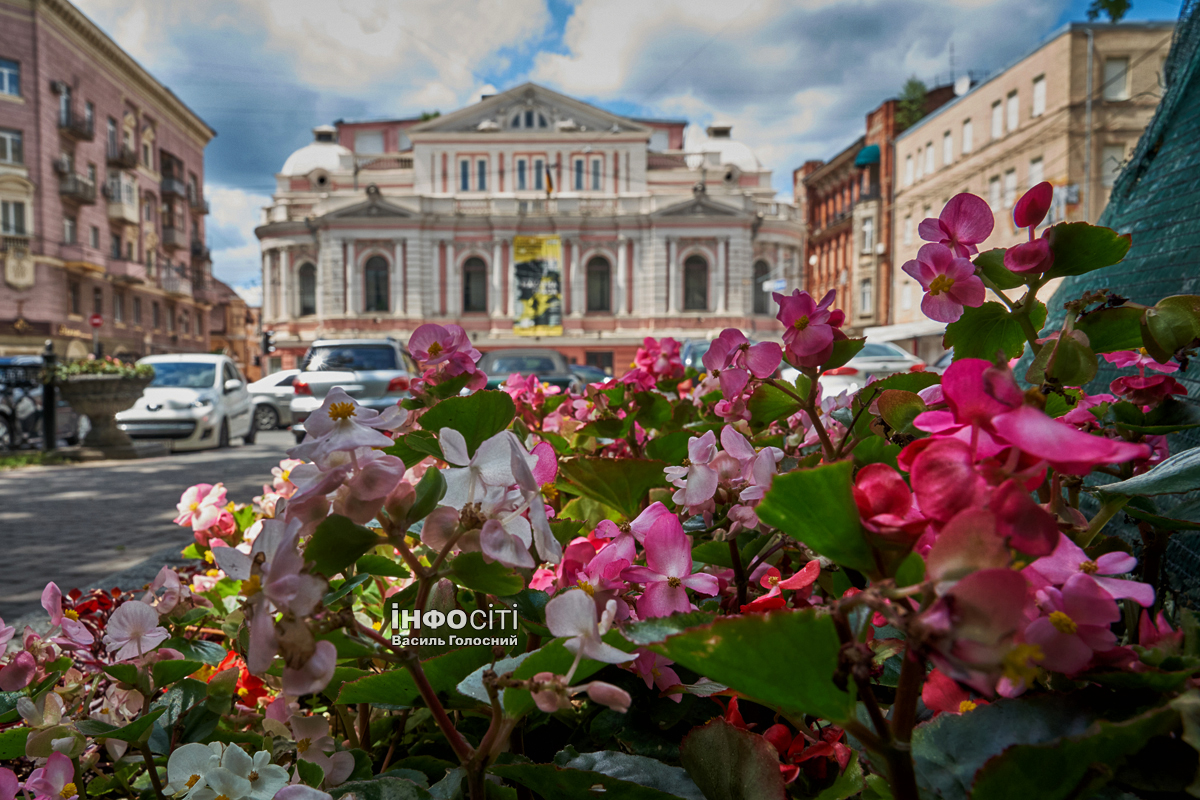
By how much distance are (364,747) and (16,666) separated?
0.33 m

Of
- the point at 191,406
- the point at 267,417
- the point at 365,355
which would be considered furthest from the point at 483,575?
the point at 267,417

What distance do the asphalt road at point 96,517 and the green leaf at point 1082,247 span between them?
4.61 feet

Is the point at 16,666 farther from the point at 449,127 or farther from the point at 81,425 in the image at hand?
the point at 449,127

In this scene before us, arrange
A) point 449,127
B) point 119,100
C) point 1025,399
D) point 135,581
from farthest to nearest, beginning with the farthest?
point 449,127, point 119,100, point 135,581, point 1025,399

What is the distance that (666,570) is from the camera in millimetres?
546

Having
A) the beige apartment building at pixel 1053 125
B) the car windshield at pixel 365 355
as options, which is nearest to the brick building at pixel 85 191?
the car windshield at pixel 365 355

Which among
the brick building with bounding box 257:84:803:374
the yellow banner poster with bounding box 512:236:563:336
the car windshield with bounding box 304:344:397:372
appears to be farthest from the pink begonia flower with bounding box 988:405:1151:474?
the yellow banner poster with bounding box 512:236:563:336

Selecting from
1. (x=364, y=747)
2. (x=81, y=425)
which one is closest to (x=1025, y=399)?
(x=364, y=747)

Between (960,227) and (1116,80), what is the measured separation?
27049 mm

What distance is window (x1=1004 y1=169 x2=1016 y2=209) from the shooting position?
24.4 m

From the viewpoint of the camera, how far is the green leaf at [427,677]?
503mm

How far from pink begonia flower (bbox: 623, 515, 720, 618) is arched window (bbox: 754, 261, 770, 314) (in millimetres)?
34081

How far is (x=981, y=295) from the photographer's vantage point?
557 mm

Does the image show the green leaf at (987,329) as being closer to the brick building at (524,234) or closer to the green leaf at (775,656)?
the green leaf at (775,656)
